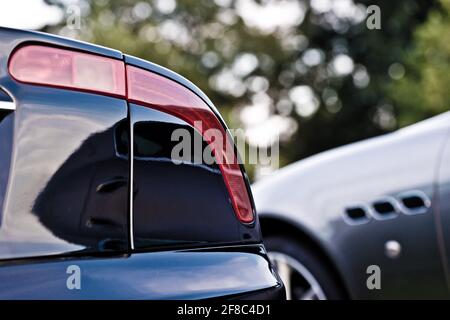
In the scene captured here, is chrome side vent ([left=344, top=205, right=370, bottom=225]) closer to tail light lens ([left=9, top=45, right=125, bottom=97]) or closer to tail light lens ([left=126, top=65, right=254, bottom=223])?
tail light lens ([left=126, top=65, right=254, bottom=223])

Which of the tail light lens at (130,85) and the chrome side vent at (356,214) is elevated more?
the chrome side vent at (356,214)

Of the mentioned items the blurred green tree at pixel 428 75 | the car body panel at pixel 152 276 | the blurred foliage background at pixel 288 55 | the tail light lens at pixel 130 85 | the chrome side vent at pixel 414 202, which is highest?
Answer: the blurred foliage background at pixel 288 55

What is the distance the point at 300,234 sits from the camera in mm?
3365

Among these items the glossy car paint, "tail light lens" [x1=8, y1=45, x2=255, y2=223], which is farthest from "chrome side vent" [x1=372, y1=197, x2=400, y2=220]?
"tail light lens" [x1=8, y1=45, x2=255, y2=223]

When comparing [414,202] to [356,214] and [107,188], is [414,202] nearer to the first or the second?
[356,214]

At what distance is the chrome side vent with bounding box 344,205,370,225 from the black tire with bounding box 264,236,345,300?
0.28 metres

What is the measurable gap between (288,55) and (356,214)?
1143 inches

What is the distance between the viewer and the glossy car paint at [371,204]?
2848 mm

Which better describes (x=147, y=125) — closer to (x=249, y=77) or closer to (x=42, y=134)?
(x=42, y=134)

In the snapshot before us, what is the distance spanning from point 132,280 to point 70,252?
15cm

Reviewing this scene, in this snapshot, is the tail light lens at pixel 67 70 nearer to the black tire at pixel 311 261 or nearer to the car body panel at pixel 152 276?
the car body panel at pixel 152 276

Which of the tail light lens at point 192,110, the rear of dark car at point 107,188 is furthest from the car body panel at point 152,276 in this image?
the tail light lens at point 192,110

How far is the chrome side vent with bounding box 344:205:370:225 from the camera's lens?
3059 millimetres

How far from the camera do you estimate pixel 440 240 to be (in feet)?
9.22
